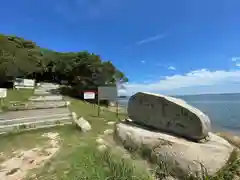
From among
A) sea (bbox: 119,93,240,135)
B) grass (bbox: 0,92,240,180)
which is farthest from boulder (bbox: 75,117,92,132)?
sea (bbox: 119,93,240,135)

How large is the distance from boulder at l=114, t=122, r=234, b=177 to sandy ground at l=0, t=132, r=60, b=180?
2355 mm

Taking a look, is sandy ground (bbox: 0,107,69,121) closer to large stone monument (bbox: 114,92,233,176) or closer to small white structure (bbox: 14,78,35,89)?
large stone monument (bbox: 114,92,233,176)

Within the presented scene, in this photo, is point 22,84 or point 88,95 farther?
point 22,84

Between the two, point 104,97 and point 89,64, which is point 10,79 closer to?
point 89,64

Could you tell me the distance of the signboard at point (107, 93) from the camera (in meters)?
9.96

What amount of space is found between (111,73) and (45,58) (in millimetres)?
19432

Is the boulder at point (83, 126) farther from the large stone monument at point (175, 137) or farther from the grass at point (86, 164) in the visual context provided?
the large stone monument at point (175, 137)

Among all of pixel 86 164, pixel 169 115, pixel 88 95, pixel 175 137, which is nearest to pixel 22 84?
pixel 88 95

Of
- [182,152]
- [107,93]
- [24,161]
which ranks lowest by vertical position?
[24,161]

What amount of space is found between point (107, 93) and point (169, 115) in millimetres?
5778

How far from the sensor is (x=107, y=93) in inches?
397

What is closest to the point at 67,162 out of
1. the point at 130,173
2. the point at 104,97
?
the point at 130,173

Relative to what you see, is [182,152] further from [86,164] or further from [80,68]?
[80,68]

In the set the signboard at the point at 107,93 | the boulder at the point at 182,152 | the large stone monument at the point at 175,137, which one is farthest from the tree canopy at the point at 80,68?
the boulder at the point at 182,152
